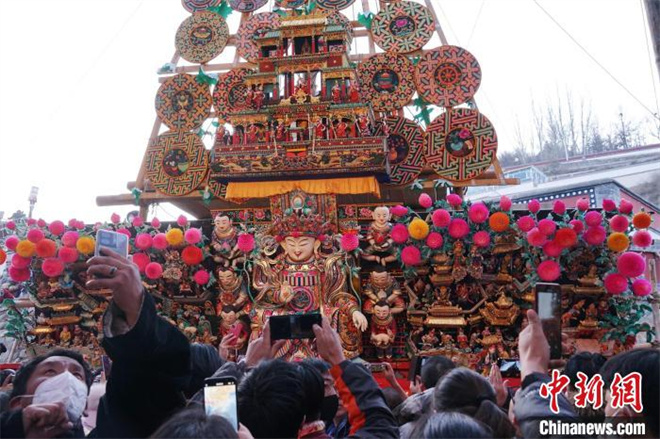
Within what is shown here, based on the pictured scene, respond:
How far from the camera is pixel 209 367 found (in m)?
2.88

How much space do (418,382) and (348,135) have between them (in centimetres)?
657

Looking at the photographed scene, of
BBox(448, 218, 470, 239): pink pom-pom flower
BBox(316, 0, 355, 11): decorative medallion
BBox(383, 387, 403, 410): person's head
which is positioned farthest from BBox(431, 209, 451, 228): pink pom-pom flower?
BBox(316, 0, 355, 11): decorative medallion

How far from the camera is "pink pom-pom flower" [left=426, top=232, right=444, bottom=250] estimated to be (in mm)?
8445

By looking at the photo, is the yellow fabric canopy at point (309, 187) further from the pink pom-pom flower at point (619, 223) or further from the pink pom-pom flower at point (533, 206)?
the pink pom-pom flower at point (619, 223)

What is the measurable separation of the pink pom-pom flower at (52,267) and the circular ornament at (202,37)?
739cm

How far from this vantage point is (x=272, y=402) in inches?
87.1

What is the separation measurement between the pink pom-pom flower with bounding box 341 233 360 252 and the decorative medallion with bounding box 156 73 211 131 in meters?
6.45

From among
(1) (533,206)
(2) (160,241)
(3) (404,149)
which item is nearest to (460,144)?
(3) (404,149)

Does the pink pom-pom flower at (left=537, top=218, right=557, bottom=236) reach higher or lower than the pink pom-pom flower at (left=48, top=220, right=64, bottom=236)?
lower

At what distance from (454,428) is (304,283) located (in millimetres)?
7111

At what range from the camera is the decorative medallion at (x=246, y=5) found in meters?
14.9

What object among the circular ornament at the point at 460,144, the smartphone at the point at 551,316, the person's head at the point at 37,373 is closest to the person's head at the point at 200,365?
A: the person's head at the point at 37,373

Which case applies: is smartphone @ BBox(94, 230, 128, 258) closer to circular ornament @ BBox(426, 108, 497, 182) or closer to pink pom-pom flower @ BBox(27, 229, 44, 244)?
pink pom-pom flower @ BBox(27, 229, 44, 244)

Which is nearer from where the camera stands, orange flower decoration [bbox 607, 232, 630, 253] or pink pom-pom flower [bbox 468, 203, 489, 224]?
orange flower decoration [bbox 607, 232, 630, 253]
